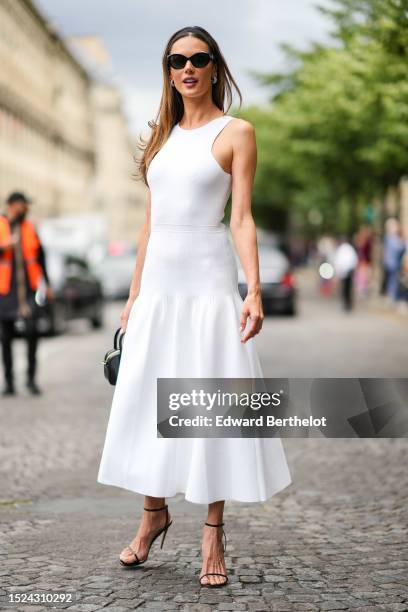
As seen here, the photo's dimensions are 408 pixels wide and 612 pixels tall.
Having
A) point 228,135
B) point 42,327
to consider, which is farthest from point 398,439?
point 42,327

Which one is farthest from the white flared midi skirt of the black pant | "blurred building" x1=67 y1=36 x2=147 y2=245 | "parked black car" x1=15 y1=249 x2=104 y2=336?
"blurred building" x1=67 y1=36 x2=147 y2=245

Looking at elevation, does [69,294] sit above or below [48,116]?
below

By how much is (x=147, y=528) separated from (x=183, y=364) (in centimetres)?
69

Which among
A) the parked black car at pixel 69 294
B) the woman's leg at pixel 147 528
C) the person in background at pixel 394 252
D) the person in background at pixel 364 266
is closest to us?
the woman's leg at pixel 147 528

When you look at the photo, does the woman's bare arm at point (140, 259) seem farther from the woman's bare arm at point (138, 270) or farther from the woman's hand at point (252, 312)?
the woman's hand at point (252, 312)

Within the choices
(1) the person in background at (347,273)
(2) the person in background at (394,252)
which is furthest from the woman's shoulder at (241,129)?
(1) the person in background at (347,273)

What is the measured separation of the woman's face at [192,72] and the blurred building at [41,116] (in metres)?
58.2

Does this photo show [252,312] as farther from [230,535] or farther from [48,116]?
[48,116]

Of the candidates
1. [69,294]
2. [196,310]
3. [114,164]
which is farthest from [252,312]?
[114,164]

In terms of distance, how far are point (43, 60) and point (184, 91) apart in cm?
7834

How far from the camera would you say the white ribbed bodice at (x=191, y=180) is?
13.9 ft

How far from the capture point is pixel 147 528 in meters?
4.51

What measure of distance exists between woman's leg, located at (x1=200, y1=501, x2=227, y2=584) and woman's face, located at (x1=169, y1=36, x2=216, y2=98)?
150 centimetres

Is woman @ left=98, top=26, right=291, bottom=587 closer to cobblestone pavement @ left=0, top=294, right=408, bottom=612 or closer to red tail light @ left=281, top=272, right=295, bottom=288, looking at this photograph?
cobblestone pavement @ left=0, top=294, right=408, bottom=612
